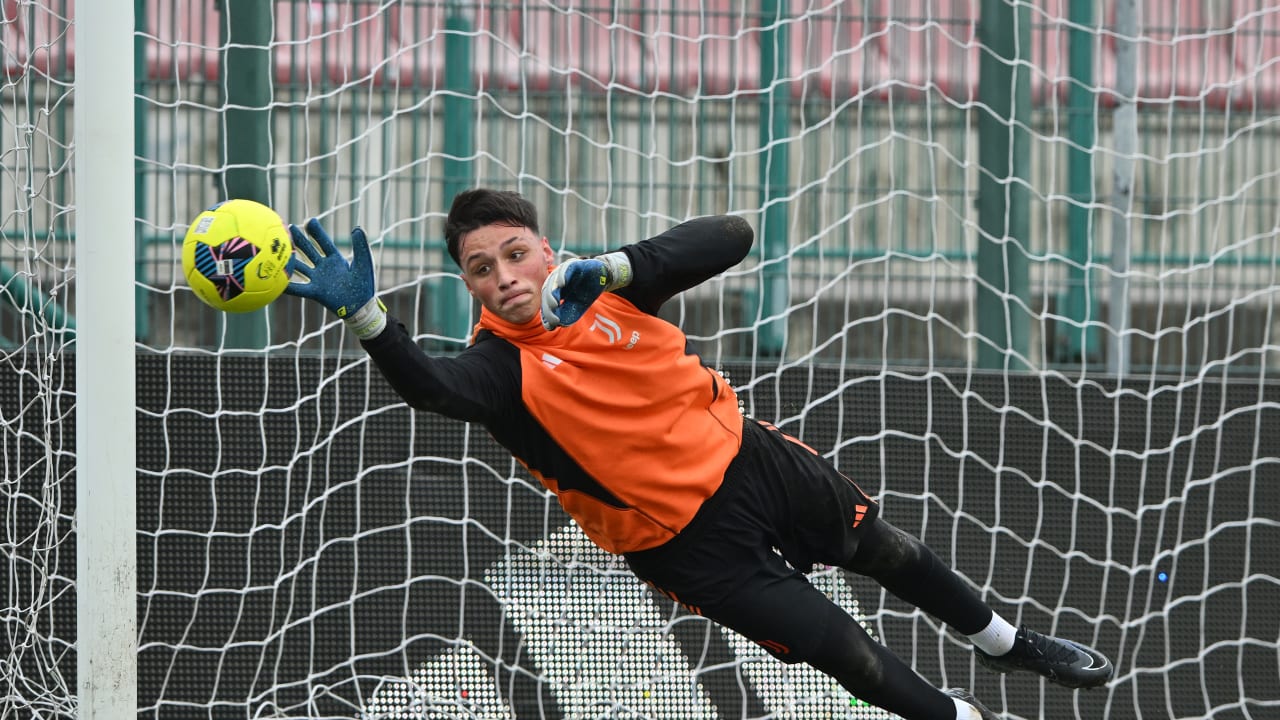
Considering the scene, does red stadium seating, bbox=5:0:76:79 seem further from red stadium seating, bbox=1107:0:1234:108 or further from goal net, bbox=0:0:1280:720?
red stadium seating, bbox=1107:0:1234:108

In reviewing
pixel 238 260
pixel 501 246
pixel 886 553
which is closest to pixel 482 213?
pixel 501 246

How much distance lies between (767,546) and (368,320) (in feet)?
3.90

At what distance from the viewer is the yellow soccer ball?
2.76 metres

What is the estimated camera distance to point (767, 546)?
3.40 m

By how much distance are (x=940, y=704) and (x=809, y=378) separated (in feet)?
5.42

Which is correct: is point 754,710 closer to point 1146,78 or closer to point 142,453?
point 142,453

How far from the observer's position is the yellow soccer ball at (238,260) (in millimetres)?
2758

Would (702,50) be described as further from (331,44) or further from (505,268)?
(505,268)

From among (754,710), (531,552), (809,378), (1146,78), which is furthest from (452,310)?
(1146,78)

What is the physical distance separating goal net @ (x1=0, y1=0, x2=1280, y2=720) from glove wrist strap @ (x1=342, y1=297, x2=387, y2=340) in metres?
1.84

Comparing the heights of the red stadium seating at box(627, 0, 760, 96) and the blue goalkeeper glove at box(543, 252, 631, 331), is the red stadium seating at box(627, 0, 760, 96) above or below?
above

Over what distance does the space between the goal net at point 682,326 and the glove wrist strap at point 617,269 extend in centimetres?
171

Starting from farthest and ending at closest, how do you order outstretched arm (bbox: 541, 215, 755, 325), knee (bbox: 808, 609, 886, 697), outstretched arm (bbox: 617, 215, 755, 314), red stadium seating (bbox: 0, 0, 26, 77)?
red stadium seating (bbox: 0, 0, 26, 77)
knee (bbox: 808, 609, 886, 697)
outstretched arm (bbox: 617, 215, 755, 314)
outstretched arm (bbox: 541, 215, 755, 325)

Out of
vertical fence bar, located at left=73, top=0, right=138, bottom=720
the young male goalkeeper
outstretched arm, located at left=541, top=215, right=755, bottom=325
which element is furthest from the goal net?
outstretched arm, located at left=541, top=215, right=755, bottom=325
